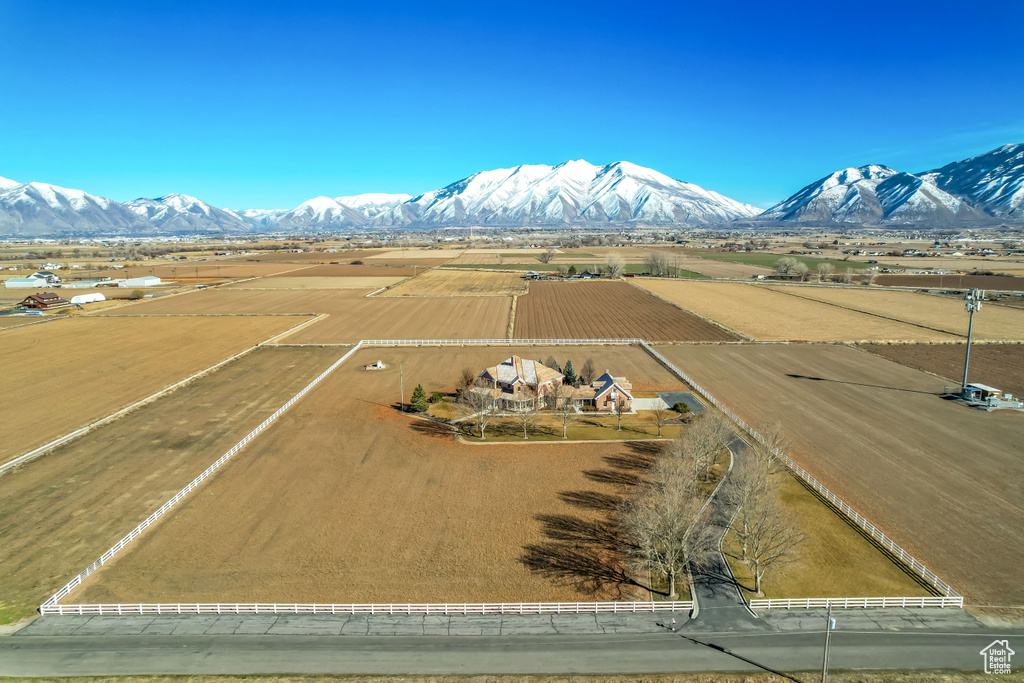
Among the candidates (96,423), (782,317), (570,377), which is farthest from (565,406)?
(782,317)

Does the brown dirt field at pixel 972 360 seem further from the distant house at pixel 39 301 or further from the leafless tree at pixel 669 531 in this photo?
the distant house at pixel 39 301

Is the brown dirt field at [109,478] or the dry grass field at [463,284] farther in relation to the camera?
the dry grass field at [463,284]

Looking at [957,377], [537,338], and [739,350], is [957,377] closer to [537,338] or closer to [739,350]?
[739,350]

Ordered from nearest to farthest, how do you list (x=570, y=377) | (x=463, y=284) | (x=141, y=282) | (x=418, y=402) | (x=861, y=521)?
1. (x=861, y=521)
2. (x=418, y=402)
3. (x=570, y=377)
4. (x=141, y=282)
5. (x=463, y=284)

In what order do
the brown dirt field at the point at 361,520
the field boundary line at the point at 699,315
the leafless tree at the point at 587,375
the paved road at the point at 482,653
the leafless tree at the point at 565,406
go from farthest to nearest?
the field boundary line at the point at 699,315 → the leafless tree at the point at 587,375 → the leafless tree at the point at 565,406 → the brown dirt field at the point at 361,520 → the paved road at the point at 482,653

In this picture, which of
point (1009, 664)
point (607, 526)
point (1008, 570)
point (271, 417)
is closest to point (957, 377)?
point (1008, 570)

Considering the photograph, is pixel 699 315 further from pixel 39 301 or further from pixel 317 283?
pixel 39 301

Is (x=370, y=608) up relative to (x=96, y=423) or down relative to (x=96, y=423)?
down

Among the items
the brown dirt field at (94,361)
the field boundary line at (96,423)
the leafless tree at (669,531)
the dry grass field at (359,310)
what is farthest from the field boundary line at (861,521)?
the brown dirt field at (94,361)
